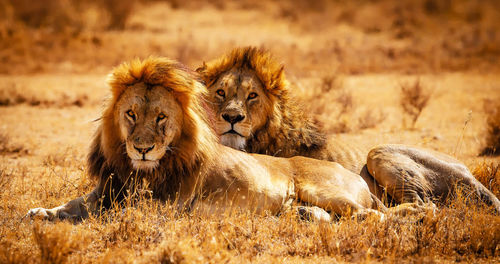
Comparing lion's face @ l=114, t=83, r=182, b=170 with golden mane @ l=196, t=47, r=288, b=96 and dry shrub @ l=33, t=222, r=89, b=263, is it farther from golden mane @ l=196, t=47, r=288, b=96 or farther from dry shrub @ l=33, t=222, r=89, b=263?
golden mane @ l=196, t=47, r=288, b=96

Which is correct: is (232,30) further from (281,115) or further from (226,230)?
(226,230)

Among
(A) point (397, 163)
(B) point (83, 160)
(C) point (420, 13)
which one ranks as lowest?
(B) point (83, 160)

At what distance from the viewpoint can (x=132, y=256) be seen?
398 cm

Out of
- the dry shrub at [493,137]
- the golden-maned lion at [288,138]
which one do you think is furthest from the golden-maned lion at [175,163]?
the dry shrub at [493,137]

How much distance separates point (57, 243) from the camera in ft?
12.3

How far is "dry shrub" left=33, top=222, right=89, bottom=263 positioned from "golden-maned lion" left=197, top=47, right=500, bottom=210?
6.55ft

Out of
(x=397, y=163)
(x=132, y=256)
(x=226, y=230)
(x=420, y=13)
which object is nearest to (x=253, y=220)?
(x=226, y=230)

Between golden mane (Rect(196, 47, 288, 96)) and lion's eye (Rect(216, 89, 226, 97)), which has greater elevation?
golden mane (Rect(196, 47, 288, 96))

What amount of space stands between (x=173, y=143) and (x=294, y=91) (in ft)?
8.55

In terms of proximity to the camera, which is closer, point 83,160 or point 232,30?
point 83,160

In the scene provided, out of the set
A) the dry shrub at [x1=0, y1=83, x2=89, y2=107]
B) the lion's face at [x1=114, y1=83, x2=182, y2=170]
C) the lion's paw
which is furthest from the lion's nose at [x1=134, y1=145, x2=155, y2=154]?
the dry shrub at [x1=0, y1=83, x2=89, y2=107]

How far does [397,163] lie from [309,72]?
9828mm

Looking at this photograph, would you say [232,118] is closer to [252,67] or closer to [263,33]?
[252,67]

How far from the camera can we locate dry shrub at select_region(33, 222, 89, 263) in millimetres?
3701
